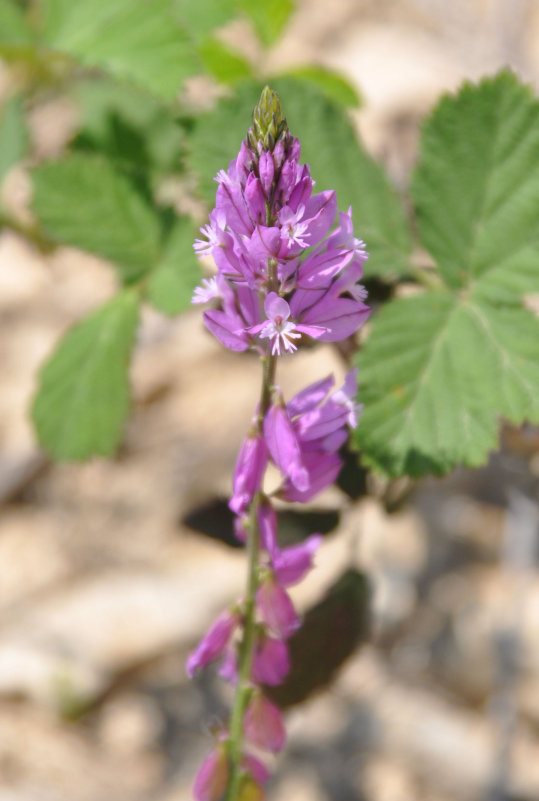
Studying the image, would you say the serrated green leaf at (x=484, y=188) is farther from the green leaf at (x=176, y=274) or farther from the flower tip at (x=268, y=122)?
the flower tip at (x=268, y=122)

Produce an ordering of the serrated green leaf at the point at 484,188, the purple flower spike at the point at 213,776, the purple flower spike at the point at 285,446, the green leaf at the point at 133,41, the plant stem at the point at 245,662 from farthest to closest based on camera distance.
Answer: the green leaf at the point at 133,41 → the serrated green leaf at the point at 484,188 → the purple flower spike at the point at 213,776 → the plant stem at the point at 245,662 → the purple flower spike at the point at 285,446

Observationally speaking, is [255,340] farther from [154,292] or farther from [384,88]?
[384,88]

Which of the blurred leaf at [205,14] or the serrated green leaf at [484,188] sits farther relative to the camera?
the blurred leaf at [205,14]

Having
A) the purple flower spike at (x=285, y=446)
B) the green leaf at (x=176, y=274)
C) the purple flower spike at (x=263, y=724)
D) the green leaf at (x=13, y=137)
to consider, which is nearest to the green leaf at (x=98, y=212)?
the green leaf at (x=176, y=274)

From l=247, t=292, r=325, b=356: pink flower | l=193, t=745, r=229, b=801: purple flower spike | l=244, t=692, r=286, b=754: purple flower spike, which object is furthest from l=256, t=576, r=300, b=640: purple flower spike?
l=247, t=292, r=325, b=356: pink flower

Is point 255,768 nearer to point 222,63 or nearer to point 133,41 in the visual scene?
point 133,41

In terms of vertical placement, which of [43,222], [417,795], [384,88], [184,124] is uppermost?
[384,88]

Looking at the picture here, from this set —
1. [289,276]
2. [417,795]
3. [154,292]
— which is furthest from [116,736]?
[289,276]
